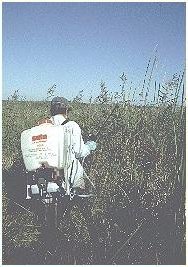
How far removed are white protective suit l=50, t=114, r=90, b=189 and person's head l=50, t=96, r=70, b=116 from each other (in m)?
0.03

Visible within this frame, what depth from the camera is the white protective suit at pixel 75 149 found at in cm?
271

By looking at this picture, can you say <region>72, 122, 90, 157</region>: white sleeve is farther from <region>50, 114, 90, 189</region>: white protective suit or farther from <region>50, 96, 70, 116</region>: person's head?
<region>50, 96, 70, 116</region>: person's head

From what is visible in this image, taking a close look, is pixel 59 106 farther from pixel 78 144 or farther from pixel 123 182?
pixel 123 182

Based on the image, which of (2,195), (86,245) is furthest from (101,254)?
(2,195)

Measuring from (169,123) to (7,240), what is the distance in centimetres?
116

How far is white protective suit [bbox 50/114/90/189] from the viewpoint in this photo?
2.71 meters

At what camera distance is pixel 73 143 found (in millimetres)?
2717

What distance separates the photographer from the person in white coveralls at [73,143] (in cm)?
271

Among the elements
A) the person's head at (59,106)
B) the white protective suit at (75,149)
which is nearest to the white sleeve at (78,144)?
the white protective suit at (75,149)

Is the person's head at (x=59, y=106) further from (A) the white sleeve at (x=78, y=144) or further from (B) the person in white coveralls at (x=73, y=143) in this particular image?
(A) the white sleeve at (x=78, y=144)

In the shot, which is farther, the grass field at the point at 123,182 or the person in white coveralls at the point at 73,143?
the person in white coveralls at the point at 73,143

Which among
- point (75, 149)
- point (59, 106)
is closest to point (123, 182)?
point (75, 149)

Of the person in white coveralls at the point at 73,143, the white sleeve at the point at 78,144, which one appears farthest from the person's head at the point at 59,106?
the white sleeve at the point at 78,144

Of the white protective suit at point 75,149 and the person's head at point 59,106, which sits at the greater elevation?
the person's head at point 59,106
